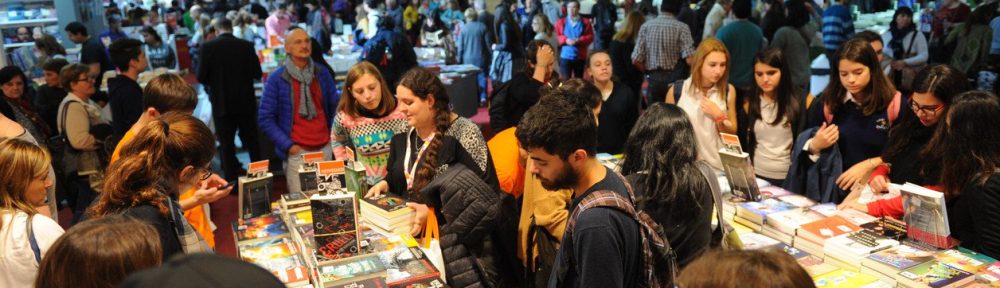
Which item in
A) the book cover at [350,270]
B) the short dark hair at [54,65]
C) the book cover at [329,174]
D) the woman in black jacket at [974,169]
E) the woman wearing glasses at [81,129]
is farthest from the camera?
the short dark hair at [54,65]

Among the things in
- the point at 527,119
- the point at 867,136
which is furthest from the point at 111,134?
the point at 867,136

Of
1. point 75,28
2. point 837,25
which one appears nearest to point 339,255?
point 75,28

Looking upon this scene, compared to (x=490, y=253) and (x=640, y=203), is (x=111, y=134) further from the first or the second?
(x=640, y=203)

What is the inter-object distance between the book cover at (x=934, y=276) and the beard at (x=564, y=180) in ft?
4.16

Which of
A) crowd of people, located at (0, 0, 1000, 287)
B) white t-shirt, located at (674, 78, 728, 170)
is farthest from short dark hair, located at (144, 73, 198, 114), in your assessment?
white t-shirt, located at (674, 78, 728, 170)

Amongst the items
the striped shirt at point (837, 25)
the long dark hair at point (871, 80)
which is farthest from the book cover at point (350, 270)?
the striped shirt at point (837, 25)

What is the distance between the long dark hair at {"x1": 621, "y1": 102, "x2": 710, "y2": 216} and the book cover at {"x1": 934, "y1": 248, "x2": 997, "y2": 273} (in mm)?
929

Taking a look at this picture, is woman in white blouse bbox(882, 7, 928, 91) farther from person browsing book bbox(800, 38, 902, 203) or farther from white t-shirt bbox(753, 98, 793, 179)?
person browsing book bbox(800, 38, 902, 203)

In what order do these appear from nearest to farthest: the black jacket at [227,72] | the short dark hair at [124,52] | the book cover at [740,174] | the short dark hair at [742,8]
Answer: the book cover at [740,174], the short dark hair at [124,52], the black jacket at [227,72], the short dark hair at [742,8]

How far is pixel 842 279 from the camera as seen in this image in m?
2.62

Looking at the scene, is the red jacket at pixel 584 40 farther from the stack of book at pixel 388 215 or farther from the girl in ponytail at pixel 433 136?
the stack of book at pixel 388 215

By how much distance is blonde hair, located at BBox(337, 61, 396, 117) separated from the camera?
3746 mm

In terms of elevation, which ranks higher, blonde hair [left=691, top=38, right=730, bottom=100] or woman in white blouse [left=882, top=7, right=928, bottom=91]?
blonde hair [left=691, top=38, right=730, bottom=100]

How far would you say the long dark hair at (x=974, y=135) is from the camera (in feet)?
8.61
